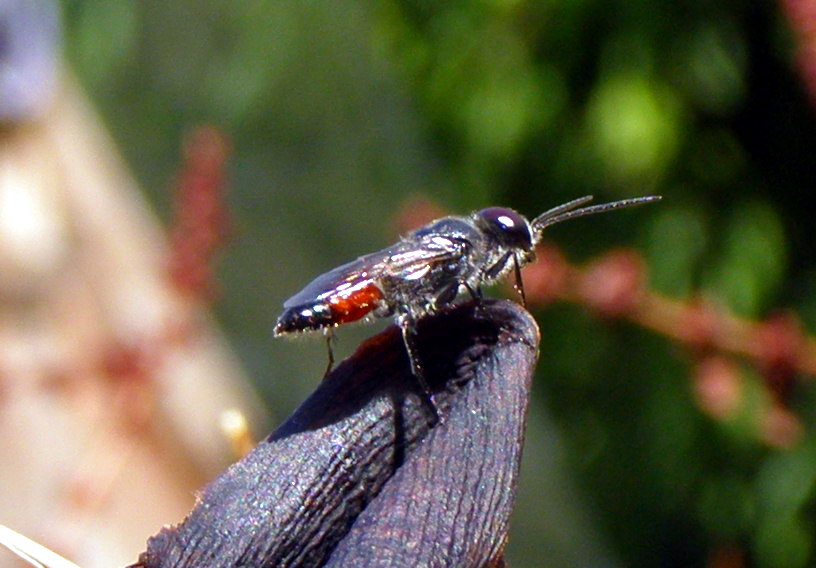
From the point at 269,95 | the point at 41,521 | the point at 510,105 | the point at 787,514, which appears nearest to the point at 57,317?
the point at 41,521

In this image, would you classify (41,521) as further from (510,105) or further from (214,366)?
(510,105)

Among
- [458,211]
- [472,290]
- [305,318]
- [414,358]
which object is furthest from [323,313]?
[458,211]

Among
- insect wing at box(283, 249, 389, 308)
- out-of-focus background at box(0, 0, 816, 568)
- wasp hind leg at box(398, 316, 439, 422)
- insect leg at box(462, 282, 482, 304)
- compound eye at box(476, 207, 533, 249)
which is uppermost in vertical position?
out-of-focus background at box(0, 0, 816, 568)

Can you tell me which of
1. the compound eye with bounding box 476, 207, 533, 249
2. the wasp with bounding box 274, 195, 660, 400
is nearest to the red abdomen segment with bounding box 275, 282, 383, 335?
the wasp with bounding box 274, 195, 660, 400

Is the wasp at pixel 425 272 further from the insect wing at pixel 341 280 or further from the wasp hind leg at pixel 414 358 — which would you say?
the wasp hind leg at pixel 414 358

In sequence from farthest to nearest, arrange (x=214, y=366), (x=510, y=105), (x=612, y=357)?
1. (x=214, y=366)
2. (x=612, y=357)
3. (x=510, y=105)

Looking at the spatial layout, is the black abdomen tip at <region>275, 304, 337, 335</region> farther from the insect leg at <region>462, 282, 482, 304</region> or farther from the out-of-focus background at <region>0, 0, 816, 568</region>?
the out-of-focus background at <region>0, 0, 816, 568</region>
